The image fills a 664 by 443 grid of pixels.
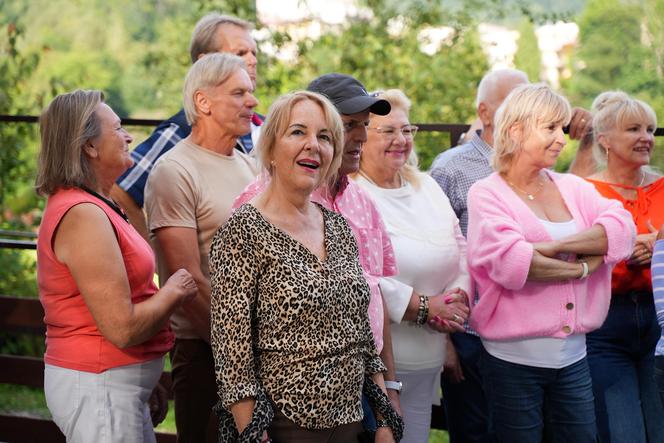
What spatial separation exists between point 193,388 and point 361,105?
1170mm

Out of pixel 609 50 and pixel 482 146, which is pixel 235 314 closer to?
pixel 482 146

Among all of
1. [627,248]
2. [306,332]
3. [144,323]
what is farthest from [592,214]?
[144,323]

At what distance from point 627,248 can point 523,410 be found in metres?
0.69

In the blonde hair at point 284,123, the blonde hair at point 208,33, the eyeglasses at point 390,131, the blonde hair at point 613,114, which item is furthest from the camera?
the blonde hair at point 208,33

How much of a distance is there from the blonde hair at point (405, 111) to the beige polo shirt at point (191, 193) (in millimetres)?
650

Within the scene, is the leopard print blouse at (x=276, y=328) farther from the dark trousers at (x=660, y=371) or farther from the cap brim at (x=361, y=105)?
the dark trousers at (x=660, y=371)

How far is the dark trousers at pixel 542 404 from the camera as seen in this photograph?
11.1 ft

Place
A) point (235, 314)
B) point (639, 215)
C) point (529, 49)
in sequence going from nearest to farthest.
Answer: point (235, 314) → point (639, 215) → point (529, 49)

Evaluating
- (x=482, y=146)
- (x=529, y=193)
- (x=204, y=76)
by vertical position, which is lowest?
(x=529, y=193)

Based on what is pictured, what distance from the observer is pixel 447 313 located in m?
3.45

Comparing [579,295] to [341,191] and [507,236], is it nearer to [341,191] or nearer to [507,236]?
[507,236]

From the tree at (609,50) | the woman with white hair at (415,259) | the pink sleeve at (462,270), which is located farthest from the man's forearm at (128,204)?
the tree at (609,50)

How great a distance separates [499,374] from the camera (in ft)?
11.3

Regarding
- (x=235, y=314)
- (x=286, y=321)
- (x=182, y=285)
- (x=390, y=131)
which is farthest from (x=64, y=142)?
(x=390, y=131)
